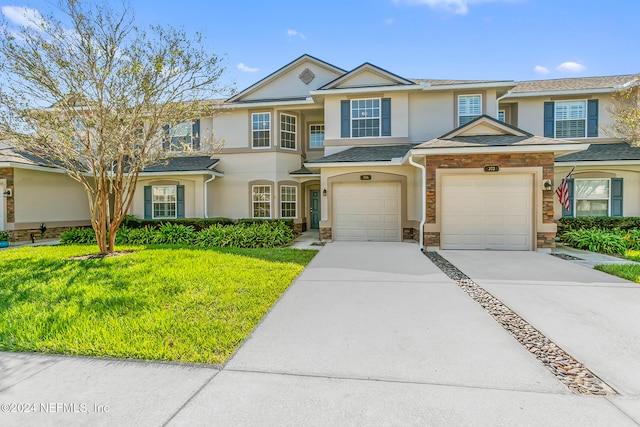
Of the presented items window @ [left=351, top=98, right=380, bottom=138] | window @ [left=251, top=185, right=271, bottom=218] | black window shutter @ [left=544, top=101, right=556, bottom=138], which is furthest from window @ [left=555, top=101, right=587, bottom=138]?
window @ [left=251, top=185, right=271, bottom=218]

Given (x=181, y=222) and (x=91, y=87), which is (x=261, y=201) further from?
(x=91, y=87)

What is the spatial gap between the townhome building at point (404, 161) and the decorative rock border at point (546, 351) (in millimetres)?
4839

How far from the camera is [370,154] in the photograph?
11812 millimetres

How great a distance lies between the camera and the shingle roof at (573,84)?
1280 centimetres

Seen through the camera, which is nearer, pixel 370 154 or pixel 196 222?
pixel 370 154

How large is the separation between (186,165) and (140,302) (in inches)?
419

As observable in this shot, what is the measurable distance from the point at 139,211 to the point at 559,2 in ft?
58.9

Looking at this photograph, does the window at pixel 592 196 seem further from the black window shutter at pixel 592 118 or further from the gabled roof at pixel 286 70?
the gabled roof at pixel 286 70

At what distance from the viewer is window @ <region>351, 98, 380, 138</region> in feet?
42.1

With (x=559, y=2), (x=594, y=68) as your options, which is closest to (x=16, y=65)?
(x=559, y=2)

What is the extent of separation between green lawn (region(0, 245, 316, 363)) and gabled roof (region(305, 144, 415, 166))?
4.51 m

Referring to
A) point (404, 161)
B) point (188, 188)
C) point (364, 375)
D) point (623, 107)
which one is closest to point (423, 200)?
point (404, 161)

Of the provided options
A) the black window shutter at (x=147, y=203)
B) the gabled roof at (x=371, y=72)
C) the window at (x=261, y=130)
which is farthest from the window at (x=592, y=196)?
the black window shutter at (x=147, y=203)

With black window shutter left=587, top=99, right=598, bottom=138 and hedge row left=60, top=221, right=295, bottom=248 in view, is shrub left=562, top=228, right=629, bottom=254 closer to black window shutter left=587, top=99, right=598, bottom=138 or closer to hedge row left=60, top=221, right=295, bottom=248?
black window shutter left=587, top=99, right=598, bottom=138
